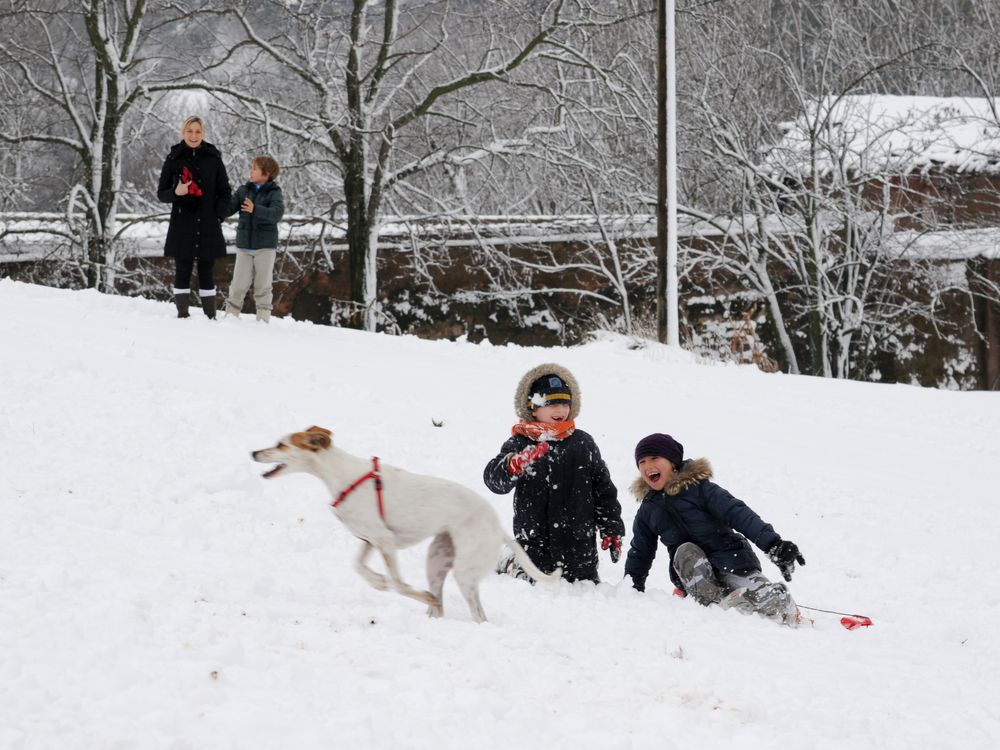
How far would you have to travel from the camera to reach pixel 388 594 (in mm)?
4324

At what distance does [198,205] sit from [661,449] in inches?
273

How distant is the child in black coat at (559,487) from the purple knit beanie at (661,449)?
28 cm

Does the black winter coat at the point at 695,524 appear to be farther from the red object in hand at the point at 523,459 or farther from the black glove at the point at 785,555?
the red object in hand at the point at 523,459

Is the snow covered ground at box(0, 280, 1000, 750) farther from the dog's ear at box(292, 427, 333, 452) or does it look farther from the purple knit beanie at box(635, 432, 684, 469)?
the purple knit beanie at box(635, 432, 684, 469)

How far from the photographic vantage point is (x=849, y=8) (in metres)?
34.3

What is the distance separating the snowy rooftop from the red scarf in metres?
18.2

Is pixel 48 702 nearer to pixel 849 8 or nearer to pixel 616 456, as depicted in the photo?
pixel 616 456

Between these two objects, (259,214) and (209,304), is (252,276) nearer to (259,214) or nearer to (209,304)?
(209,304)

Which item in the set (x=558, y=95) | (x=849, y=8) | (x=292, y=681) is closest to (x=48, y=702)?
(x=292, y=681)

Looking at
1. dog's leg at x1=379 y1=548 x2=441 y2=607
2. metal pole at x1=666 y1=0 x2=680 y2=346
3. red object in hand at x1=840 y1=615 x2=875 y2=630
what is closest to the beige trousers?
metal pole at x1=666 y1=0 x2=680 y2=346

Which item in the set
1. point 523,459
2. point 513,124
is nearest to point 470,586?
point 523,459

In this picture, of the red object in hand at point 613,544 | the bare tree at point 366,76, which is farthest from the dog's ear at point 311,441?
the bare tree at point 366,76

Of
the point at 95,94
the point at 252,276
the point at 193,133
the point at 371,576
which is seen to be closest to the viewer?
the point at 371,576

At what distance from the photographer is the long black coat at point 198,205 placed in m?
10.3
